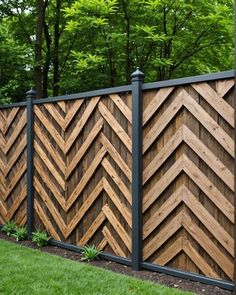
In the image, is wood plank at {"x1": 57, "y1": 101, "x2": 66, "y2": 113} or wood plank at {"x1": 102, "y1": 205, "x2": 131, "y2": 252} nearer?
wood plank at {"x1": 102, "y1": 205, "x2": 131, "y2": 252}

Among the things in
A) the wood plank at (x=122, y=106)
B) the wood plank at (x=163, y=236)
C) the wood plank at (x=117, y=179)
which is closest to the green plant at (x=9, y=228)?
the wood plank at (x=117, y=179)

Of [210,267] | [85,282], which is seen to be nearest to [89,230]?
[85,282]

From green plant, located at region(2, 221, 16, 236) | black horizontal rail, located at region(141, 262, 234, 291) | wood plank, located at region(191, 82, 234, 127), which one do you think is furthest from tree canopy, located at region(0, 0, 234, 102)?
black horizontal rail, located at region(141, 262, 234, 291)

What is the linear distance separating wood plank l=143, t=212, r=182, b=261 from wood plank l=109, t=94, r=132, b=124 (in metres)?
1.10

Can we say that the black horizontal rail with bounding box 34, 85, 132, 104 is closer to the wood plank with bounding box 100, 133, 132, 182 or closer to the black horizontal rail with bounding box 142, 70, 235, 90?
the black horizontal rail with bounding box 142, 70, 235, 90

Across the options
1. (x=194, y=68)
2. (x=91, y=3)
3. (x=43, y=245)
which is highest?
(x=91, y=3)

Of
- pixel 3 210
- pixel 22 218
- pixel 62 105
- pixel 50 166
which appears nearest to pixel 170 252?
pixel 50 166

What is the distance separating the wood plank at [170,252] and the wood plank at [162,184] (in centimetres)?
45

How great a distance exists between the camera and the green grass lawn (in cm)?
361

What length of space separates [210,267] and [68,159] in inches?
88.3

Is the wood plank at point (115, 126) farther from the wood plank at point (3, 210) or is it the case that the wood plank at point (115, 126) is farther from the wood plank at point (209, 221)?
the wood plank at point (3, 210)

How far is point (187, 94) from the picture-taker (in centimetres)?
392

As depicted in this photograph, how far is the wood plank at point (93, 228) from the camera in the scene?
4.78 metres

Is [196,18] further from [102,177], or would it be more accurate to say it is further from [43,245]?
[43,245]
